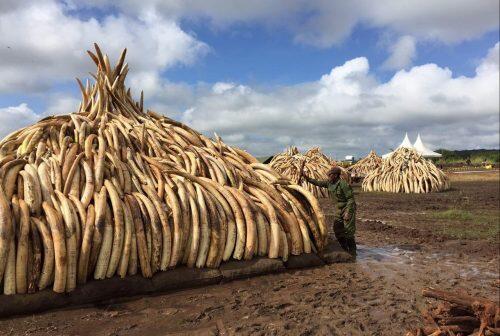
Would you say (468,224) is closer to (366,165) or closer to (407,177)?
(407,177)

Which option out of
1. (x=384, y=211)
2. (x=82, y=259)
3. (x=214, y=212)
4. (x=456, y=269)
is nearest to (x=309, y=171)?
(x=384, y=211)

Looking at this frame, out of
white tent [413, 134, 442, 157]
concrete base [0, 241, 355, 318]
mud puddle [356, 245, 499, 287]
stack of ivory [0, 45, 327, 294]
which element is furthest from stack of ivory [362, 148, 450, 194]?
white tent [413, 134, 442, 157]

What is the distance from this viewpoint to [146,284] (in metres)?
4.29

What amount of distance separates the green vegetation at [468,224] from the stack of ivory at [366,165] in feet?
52.5

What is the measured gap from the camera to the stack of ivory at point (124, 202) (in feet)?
12.6

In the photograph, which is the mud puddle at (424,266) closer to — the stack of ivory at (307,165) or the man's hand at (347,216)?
the man's hand at (347,216)

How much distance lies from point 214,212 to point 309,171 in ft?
41.9

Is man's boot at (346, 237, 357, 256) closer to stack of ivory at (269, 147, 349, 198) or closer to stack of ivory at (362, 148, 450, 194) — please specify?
stack of ivory at (269, 147, 349, 198)

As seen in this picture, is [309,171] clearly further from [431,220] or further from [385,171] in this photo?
[431,220]

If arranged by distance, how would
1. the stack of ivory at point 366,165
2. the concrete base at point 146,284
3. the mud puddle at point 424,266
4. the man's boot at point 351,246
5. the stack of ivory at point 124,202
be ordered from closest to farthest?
the concrete base at point 146,284 → the stack of ivory at point 124,202 → the mud puddle at point 424,266 → the man's boot at point 351,246 → the stack of ivory at point 366,165

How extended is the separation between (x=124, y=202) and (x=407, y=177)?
17.7m

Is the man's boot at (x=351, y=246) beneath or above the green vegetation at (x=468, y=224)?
above

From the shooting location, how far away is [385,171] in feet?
68.3

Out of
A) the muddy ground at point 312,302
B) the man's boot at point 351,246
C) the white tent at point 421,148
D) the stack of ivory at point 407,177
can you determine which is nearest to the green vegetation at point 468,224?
the muddy ground at point 312,302
